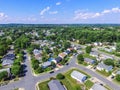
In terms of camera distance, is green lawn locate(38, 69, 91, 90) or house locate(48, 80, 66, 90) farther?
green lawn locate(38, 69, 91, 90)

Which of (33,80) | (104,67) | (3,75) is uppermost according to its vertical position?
(3,75)

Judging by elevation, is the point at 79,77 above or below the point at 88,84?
above

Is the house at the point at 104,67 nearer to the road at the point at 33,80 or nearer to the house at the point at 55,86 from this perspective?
the road at the point at 33,80

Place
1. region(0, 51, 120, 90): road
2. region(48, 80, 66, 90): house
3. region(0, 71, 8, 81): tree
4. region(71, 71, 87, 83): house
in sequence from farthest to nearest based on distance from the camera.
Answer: region(0, 71, 8, 81): tree
region(71, 71, 87, 83): house
region(0, 51, 120, 90): road
region(48, 80, 66, 90): house

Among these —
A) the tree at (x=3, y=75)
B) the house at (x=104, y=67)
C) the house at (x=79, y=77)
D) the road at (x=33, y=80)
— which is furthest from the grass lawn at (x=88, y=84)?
the tree at (x=3, y=75)

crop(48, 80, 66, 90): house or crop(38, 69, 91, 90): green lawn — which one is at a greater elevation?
crop(48, 80, 66, 90): house

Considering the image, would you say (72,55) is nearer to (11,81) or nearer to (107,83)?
(107,83)

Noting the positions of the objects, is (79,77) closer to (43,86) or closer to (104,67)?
(43,86)

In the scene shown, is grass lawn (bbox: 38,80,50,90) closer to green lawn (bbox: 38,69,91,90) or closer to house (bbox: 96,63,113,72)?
green lawn (bbox: 38,69,91,90)

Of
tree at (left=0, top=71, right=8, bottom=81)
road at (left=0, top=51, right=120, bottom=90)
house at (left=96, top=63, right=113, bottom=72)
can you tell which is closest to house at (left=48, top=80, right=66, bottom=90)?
road at (left=0, top=51, right=120, bottom=90)

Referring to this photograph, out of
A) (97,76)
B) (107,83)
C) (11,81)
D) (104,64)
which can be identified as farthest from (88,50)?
(11,81)

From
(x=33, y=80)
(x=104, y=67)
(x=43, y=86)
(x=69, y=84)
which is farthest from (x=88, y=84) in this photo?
(x=33, y=80)

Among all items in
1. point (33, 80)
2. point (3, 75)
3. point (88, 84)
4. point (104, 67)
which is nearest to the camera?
point (88, 84)
